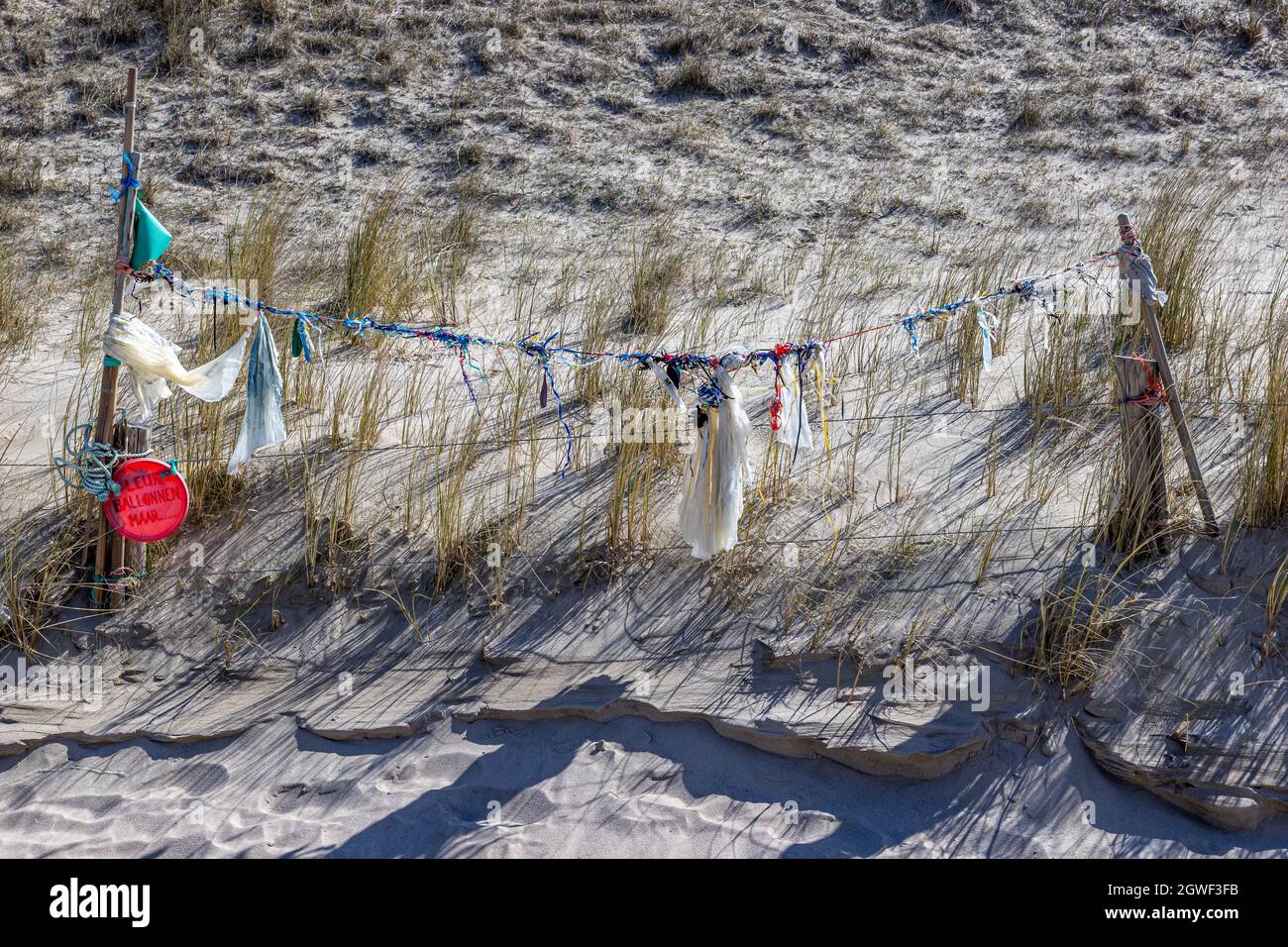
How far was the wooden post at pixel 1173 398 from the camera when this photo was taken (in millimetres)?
3428

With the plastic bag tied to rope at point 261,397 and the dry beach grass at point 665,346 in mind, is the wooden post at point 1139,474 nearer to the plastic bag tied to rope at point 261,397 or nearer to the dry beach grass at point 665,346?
the dry beach grass at point 665,346

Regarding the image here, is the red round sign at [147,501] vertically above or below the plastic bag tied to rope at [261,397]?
below

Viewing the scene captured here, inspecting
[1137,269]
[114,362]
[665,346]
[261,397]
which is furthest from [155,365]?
[1137,269]

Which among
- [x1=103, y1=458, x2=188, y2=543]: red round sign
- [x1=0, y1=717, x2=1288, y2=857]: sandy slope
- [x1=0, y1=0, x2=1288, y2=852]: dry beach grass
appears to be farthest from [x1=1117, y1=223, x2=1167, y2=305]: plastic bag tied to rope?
[x1=103, y1=458, x2=188, y2=543]: red round sign

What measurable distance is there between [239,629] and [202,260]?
108 inches

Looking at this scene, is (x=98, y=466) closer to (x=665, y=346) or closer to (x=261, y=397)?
(x=261, y=397)

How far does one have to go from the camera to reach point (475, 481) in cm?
405

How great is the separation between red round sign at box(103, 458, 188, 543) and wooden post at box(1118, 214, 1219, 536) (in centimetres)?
295

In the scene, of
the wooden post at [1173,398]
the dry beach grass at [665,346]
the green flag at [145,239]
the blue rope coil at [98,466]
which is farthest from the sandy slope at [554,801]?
the green flag at [145,239]

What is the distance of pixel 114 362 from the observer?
3246mm

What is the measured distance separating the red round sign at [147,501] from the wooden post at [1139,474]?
9.41ft

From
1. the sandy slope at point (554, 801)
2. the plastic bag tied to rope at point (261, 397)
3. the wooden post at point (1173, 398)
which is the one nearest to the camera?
the sandy slope at point (554, 801)

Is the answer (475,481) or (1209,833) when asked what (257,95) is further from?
(1209,833)

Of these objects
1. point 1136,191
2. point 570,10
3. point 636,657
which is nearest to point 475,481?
point 636,657
